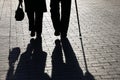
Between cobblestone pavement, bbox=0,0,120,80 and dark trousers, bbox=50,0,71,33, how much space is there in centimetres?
32

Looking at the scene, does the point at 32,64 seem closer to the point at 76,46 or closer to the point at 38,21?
the point at 76,46

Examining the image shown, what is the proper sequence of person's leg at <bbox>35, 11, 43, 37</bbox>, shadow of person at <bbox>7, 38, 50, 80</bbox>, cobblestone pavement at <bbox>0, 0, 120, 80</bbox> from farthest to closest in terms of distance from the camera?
person's leg at <bbox>35, 11, 43, 37</bbox> < cobblestone pavement at <bbox>0, 0, 120, 80</bbox> < shadow of person at <bbox>7, 38, 50, 80</bbox>

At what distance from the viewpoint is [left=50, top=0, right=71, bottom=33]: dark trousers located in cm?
843

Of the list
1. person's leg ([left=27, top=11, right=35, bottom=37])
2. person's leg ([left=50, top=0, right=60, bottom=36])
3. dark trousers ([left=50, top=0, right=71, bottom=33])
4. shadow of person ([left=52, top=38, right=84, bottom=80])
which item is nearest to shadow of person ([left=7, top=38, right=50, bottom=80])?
shadow of person ([left=52, top=38, right=84, bottom=80])

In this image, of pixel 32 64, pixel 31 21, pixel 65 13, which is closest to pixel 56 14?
pixel 65 13

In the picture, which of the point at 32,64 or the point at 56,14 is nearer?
the point at 32,64

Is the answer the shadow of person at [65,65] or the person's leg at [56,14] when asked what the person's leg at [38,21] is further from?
the shadow of person at [65,65]

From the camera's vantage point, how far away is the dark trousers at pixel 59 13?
27.7 feet

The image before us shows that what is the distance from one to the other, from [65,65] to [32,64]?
703 mm

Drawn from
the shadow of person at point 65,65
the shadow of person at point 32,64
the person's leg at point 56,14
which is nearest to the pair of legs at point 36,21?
the person's leg at point 56,14

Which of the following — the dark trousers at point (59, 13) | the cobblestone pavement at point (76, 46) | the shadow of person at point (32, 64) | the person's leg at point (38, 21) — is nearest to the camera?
the shadow of person at point (32, 64)

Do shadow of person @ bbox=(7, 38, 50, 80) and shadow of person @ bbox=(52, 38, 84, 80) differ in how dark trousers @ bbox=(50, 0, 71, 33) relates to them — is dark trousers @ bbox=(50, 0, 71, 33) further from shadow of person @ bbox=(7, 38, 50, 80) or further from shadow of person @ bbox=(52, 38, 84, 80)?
shadow of person @ bbox=(7, 38, 50, 80)

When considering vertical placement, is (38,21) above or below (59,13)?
below

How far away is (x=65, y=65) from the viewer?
677 centimetres
